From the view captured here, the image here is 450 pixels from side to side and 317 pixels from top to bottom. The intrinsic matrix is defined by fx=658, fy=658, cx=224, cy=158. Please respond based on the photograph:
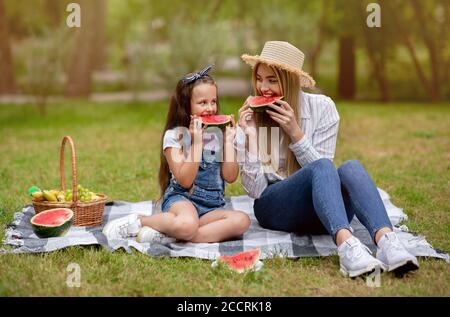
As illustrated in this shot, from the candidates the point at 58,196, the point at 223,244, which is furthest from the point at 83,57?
the point at 223,244

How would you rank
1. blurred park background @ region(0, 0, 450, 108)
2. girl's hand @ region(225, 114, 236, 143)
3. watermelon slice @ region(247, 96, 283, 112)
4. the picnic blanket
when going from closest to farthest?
the picnic blanket → watermelon slice @ region(247, 96, 283, 112) → girl's hand @ region(225, 114, 236, 143) → blurred park background @ region(0, 0, 450, 108)

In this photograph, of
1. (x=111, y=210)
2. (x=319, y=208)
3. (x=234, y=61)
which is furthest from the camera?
(x=234, y=61)

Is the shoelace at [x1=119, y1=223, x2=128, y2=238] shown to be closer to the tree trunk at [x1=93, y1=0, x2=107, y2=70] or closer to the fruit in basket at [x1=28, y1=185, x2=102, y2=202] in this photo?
the fruit in basket at [x1=28, y1=185, x2=102, y2=202]

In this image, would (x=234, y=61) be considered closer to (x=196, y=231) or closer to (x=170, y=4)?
(x=170, y=4)

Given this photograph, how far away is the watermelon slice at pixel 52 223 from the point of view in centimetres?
454

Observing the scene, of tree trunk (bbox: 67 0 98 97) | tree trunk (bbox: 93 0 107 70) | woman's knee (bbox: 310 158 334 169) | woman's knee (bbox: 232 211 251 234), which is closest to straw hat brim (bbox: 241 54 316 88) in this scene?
woman's knee (bbox: 310 158 334 169)

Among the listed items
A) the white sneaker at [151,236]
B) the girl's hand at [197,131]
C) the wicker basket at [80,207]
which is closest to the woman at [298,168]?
the girl's hand at [197,131]

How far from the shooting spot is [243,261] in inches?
159

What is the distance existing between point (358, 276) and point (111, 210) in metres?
2.45

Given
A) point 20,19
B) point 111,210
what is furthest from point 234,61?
point 111,210

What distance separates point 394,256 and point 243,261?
902mm

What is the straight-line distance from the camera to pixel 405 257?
371 centimetres

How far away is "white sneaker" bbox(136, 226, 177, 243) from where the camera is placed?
448 centimetres

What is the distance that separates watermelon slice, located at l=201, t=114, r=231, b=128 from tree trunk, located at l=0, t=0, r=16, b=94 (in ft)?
37.2
